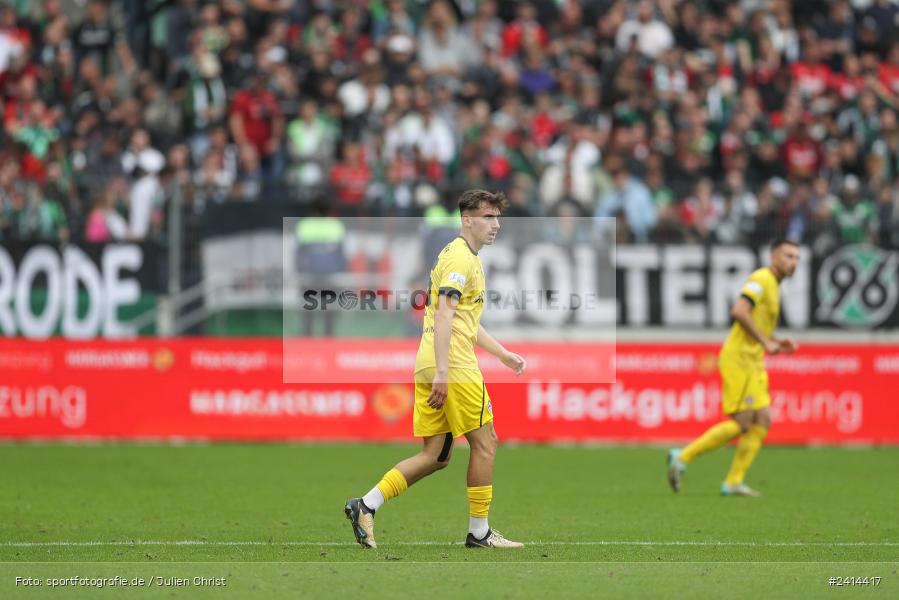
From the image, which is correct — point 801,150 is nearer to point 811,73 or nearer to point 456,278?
point 811,73

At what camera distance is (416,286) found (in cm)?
2025

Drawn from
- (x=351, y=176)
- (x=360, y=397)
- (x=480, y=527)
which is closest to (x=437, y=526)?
(x=480, y=527)

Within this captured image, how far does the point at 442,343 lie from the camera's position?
9758 mm

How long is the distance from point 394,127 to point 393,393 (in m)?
4.52

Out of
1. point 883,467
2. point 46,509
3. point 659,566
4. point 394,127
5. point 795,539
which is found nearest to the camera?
point 659,566

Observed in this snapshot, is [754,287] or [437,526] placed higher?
[754,287]

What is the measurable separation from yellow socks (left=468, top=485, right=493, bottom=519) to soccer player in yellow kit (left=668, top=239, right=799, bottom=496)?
476 cm

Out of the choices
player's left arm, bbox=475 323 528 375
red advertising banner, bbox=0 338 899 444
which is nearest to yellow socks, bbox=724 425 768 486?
player's left arm, bbox=475 323 528 375

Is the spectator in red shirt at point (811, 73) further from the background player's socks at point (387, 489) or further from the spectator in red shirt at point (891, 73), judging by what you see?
the background player's socks at point (387, 489)

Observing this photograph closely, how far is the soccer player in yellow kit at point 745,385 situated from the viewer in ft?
47.6

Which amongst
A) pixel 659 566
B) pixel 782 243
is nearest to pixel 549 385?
pixel 782 243

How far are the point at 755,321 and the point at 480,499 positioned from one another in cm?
556

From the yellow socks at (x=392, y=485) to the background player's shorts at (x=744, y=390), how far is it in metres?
5.27

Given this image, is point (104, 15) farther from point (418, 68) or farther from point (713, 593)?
point (713, 593)
